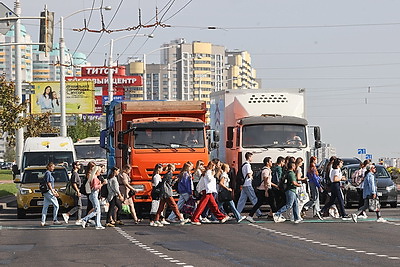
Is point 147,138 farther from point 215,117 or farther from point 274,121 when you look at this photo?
point 215,117

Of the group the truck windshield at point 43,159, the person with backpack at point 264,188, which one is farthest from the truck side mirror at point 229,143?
the truck windshield at point 43,159

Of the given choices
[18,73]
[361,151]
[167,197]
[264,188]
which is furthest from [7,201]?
[361,151]

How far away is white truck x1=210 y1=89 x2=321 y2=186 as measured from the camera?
110 feet

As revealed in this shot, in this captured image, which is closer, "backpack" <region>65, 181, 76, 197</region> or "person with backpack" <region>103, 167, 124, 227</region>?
"person with backpack" <region>103, 167, 124, 227</region>

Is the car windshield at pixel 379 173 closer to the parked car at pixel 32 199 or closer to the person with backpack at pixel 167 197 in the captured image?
the parked car at pixel 32 199

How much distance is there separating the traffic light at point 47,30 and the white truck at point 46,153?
26.5 ft

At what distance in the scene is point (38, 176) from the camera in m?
33.9

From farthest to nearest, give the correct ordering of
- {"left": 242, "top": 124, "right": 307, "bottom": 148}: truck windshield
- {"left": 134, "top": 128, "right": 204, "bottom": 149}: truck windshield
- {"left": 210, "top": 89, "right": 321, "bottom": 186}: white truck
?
{"left": 242, "top": 124, "right": 307, "bottom": 148}: truck windshield
{"left": 210, "top": 89, "right": 321, "bottom": 186}: white truck
{"left": 134, "top": 128, "right": 204, "bottom": 149}: truck windshield

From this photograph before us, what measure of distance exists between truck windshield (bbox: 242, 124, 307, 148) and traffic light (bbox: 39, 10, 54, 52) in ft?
21.5

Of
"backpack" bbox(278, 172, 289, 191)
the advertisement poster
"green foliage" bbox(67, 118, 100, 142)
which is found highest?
the advertisement poster

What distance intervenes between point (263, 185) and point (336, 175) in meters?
1.96

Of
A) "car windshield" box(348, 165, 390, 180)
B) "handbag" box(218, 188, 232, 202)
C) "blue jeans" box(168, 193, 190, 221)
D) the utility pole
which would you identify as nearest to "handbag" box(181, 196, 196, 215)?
"blue jeans" box(168, 193, 190, 221)

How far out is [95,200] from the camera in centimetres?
2738

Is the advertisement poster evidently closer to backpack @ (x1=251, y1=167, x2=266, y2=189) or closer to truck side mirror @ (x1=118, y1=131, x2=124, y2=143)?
truck side mirror @ (x1=118, y1=131, x2=124, y2=143)
